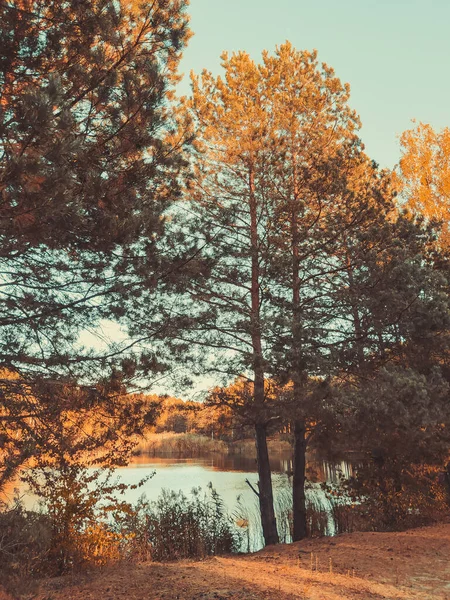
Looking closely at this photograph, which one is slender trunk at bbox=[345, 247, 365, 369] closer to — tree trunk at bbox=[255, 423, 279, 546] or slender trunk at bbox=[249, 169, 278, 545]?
slender trunk at bbox=[249, 169, 278, 545]

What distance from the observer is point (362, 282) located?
8.88m

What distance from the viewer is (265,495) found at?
9.10m

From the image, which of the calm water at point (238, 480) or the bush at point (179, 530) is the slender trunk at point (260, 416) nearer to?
the calm water at point (238, 480)

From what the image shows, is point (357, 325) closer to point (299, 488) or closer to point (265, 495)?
point (299, 488)

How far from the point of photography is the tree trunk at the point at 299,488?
9.50 m

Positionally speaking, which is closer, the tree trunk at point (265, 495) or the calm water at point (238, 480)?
the tree trunk at point (265, 495)

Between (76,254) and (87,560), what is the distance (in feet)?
11.9

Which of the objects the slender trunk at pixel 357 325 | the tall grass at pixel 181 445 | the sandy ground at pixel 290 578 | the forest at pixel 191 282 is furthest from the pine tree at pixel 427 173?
the tall grass at pixel 181 445

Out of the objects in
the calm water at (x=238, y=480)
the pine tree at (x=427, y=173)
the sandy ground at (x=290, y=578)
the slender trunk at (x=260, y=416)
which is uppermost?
the pine tree at (x=427, y=173)

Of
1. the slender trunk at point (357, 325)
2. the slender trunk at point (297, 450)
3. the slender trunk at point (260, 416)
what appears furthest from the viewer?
the slender trunk at point (297, 450)

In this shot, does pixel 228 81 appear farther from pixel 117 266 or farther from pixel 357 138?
pixel 117 266

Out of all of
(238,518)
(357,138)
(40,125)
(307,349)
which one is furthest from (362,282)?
(40,125)

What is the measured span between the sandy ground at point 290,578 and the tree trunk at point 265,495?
1.70 metres

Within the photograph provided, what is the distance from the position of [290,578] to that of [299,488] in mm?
4335
